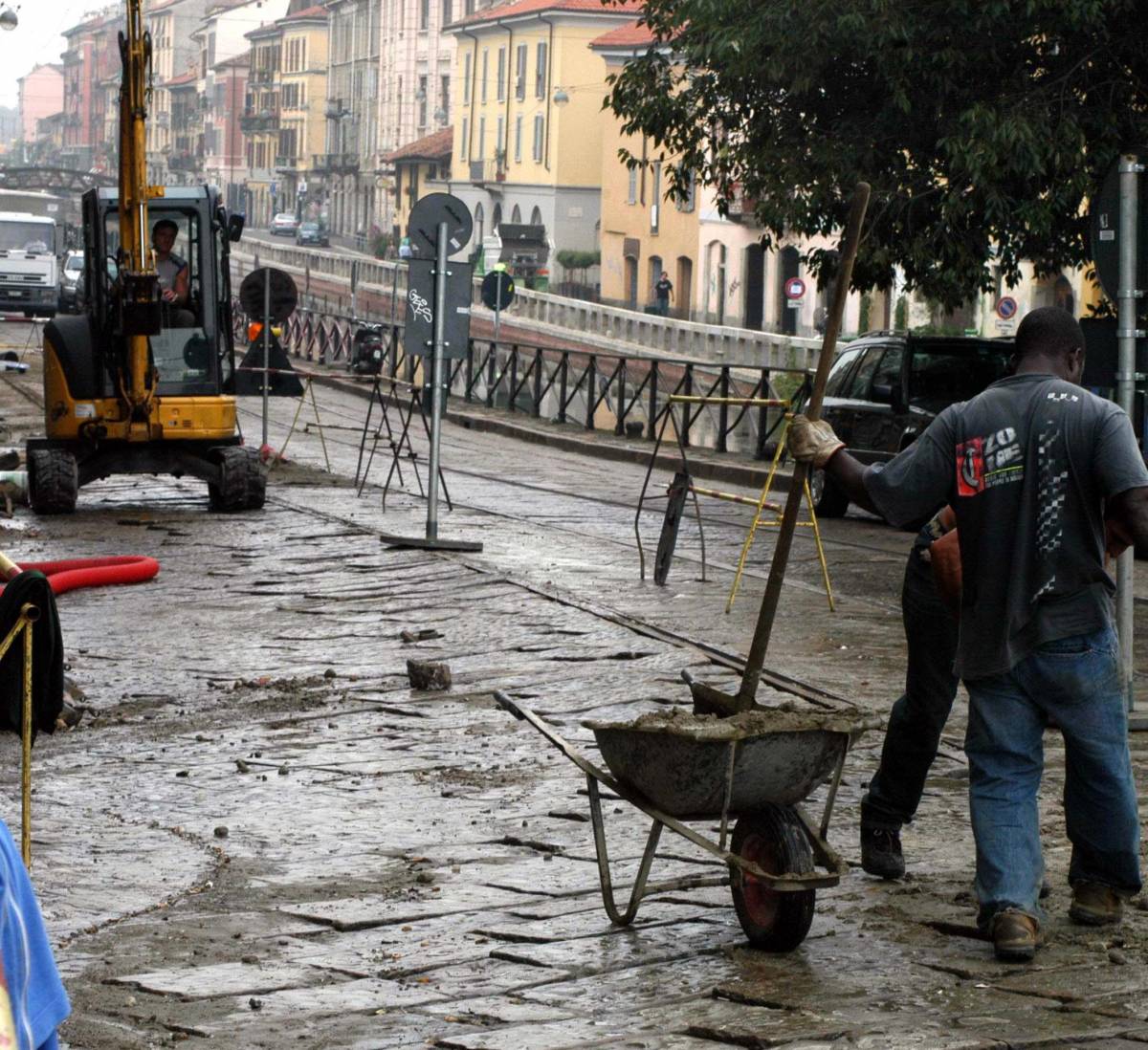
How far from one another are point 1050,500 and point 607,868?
151 cm

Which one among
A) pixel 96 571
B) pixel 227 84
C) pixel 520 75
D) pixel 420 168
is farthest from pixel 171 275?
pixel 227 84

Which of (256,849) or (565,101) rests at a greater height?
(565,101)

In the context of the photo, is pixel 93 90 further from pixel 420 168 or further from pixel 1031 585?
pixel 1031 585

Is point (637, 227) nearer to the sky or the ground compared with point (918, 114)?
nearer to the ground

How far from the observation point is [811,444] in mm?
5641

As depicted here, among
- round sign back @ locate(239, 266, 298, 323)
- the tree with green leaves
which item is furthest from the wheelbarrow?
round sign back @ locate(239, 266, 298, 323)

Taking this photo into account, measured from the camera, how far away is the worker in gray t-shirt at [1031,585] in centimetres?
550

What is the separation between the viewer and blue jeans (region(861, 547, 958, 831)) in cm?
606

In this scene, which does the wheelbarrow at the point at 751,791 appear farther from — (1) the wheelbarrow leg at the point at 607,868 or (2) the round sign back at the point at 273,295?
(2) the round sign back at the point at 273,295

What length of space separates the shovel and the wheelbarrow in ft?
1.30

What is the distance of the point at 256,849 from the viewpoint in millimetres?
6887

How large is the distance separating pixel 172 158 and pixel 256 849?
15649 centimetres

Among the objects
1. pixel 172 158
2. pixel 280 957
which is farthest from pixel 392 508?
pixel 172 158

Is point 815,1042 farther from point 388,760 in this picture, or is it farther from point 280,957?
point 388,760
